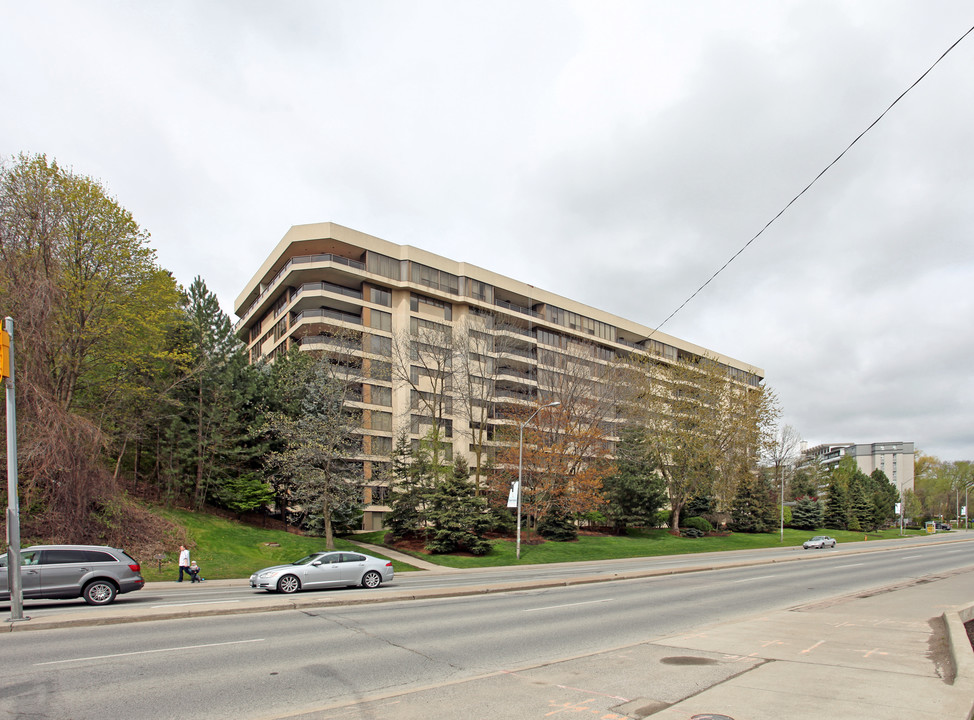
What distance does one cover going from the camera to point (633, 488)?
2064 inches

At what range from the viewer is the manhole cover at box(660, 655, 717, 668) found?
9.23 meters

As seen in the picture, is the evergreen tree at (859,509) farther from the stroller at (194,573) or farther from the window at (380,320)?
the stroller at (194,573)

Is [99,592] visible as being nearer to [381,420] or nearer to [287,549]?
[287,549]

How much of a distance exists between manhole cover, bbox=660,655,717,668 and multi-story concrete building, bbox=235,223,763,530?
110 feet

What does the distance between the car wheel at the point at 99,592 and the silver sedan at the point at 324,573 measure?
173 inches

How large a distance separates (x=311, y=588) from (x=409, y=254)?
41.4m

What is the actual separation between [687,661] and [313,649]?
19.9ft

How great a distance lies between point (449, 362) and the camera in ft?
170

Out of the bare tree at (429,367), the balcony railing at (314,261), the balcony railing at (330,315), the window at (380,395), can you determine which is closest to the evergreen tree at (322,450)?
the bare tree at (429,367)

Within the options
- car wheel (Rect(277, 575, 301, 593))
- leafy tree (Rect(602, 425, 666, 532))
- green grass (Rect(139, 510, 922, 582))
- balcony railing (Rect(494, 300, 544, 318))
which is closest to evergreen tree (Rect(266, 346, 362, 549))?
green grass (Rect(139, 510, 922, 582))

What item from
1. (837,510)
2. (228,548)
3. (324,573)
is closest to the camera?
(324,573)

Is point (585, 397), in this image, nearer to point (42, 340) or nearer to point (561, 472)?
point (561, 472)

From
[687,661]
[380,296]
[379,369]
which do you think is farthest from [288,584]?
[380,296]

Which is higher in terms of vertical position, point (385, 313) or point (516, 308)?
point (516, 308)
